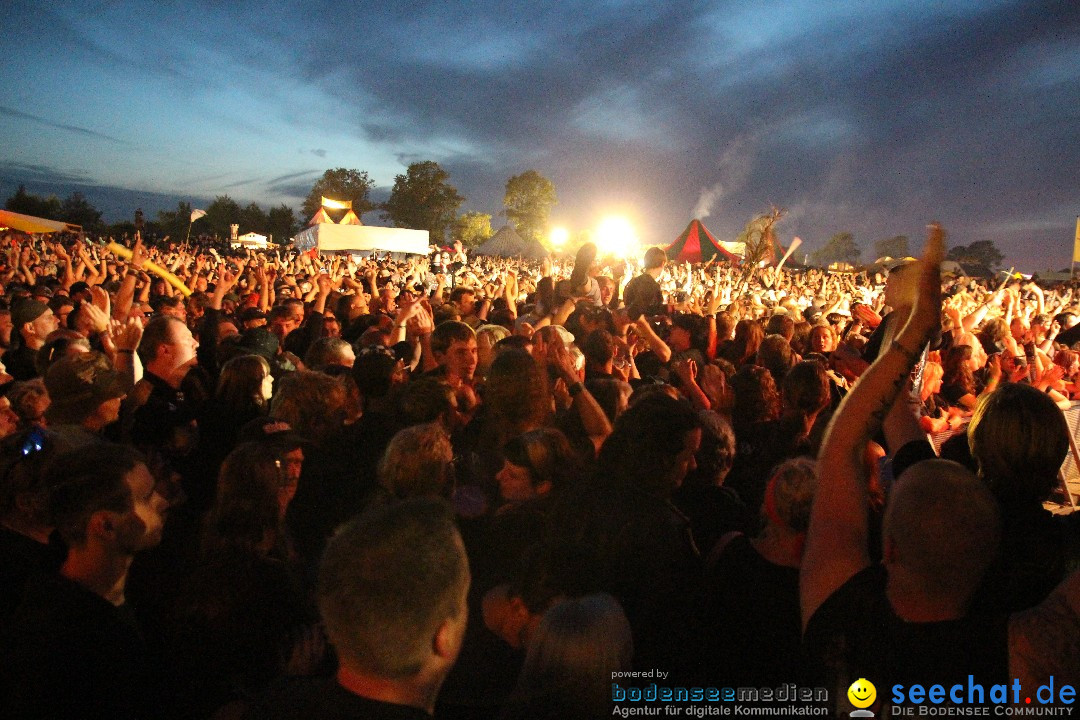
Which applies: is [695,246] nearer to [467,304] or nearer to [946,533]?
[467,304]

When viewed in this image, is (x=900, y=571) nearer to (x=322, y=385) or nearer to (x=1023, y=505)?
(x=1023, y=505)

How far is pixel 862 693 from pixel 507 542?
1.27 meters

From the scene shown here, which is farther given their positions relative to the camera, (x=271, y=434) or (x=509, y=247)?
(x=509, y=247)

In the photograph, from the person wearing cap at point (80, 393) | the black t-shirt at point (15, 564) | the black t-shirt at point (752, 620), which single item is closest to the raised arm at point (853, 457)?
the black t-shirt at point (752, 620)

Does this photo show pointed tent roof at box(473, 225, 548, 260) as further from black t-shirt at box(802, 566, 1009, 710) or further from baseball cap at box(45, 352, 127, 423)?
black t-shirt at box(802, 566, 1009, 710)

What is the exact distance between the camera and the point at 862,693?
1.45 meters

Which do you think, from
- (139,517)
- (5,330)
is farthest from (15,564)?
(5,330)

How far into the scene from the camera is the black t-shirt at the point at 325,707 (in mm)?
1232

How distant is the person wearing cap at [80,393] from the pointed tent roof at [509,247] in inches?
1226

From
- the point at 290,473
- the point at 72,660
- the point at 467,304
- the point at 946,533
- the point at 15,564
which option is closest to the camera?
the point at 946,533

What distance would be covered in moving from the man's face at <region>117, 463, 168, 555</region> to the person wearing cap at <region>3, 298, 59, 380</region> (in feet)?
14.2

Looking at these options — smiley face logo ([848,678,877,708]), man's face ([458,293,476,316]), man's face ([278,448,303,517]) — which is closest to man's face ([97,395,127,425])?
man's face ([278,448,303,517])

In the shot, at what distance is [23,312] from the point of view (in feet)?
18.0

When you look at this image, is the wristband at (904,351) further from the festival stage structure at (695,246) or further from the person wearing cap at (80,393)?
the festival stage structure at (695,246)
